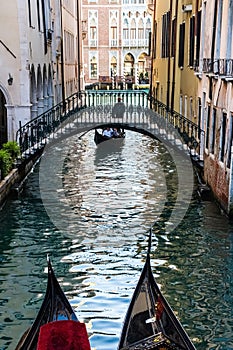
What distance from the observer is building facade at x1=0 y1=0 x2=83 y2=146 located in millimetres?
11727

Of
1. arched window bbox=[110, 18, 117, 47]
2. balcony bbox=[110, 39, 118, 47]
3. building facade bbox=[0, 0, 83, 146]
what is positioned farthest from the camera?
balcony bbox=[110, 39, 118, 47]

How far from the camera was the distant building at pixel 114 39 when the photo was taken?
35.1m

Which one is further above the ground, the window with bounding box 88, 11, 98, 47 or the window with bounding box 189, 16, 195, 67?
the window with bounding box 88, 11, 98, 47

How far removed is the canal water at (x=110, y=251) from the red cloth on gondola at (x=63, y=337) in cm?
155

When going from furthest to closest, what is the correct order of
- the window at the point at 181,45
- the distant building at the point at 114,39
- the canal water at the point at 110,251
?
the distant building at the point at 114,39 < the window at the point at 181,45 < the canal water at the point at 110,251

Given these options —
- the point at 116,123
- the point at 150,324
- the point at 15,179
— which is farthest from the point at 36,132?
the point at 150,324

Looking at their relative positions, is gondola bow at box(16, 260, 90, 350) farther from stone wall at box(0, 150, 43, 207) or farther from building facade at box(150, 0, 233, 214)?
stone wall at box(0, 150, 43, 207)

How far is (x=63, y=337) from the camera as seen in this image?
10.5ft

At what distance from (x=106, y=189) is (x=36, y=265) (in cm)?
396

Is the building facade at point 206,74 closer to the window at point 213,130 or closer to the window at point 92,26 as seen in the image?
the window at point 213,130

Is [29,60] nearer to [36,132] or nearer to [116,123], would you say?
[36,132]

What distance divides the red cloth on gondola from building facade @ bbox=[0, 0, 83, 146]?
8.90 metres

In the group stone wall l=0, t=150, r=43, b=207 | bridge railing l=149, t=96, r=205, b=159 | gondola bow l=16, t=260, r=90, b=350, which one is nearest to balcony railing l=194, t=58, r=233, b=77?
bridge railing l=149, t=96, r=205, b=159

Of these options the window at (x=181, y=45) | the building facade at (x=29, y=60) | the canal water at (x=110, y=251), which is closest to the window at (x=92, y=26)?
the building facade at (x=29, y=60)
